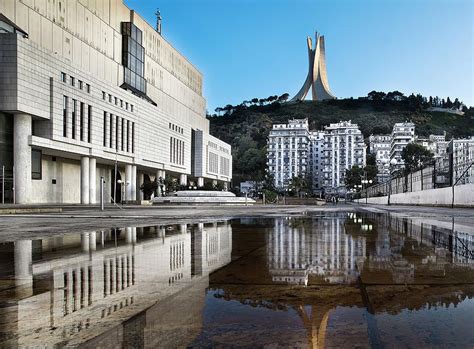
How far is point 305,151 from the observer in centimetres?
16962

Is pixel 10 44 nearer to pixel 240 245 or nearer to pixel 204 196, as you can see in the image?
pixel 204 196

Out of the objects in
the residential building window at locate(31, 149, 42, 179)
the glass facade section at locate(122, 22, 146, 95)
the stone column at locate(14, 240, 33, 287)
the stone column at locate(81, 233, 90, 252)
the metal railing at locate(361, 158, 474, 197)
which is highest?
the glass facade section at locate(122, 22, 146, 95)

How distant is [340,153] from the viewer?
175 meters

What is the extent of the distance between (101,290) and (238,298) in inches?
51.4

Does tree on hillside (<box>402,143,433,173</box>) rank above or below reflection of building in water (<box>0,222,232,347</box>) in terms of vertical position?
above

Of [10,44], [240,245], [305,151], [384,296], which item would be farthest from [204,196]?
[305,151]

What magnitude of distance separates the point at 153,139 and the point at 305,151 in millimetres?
97043

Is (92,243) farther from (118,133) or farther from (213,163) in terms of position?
(213,163)

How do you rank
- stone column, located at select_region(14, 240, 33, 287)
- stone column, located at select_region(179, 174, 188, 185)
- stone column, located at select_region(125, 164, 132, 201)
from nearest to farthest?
stone column, located at select_region(14, 240, 33, 287) → stone column, located at select_region(125, 164, 132, 201) → stone column, located at select_region(179, 174, 188, 185)

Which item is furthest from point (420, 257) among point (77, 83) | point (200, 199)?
point (77, 83)

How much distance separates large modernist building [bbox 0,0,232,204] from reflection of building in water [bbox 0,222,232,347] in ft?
157

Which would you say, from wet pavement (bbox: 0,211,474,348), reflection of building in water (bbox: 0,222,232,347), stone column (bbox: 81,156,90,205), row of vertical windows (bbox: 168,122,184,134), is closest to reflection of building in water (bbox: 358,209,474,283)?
wet pavement (bbox: 0,211,474,348)

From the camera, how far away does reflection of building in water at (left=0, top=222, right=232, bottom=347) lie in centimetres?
263

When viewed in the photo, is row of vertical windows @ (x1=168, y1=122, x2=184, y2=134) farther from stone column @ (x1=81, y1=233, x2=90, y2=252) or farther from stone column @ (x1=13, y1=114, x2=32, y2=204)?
stone column @ (x1=81, y1=233, x2=90, y2=252)
